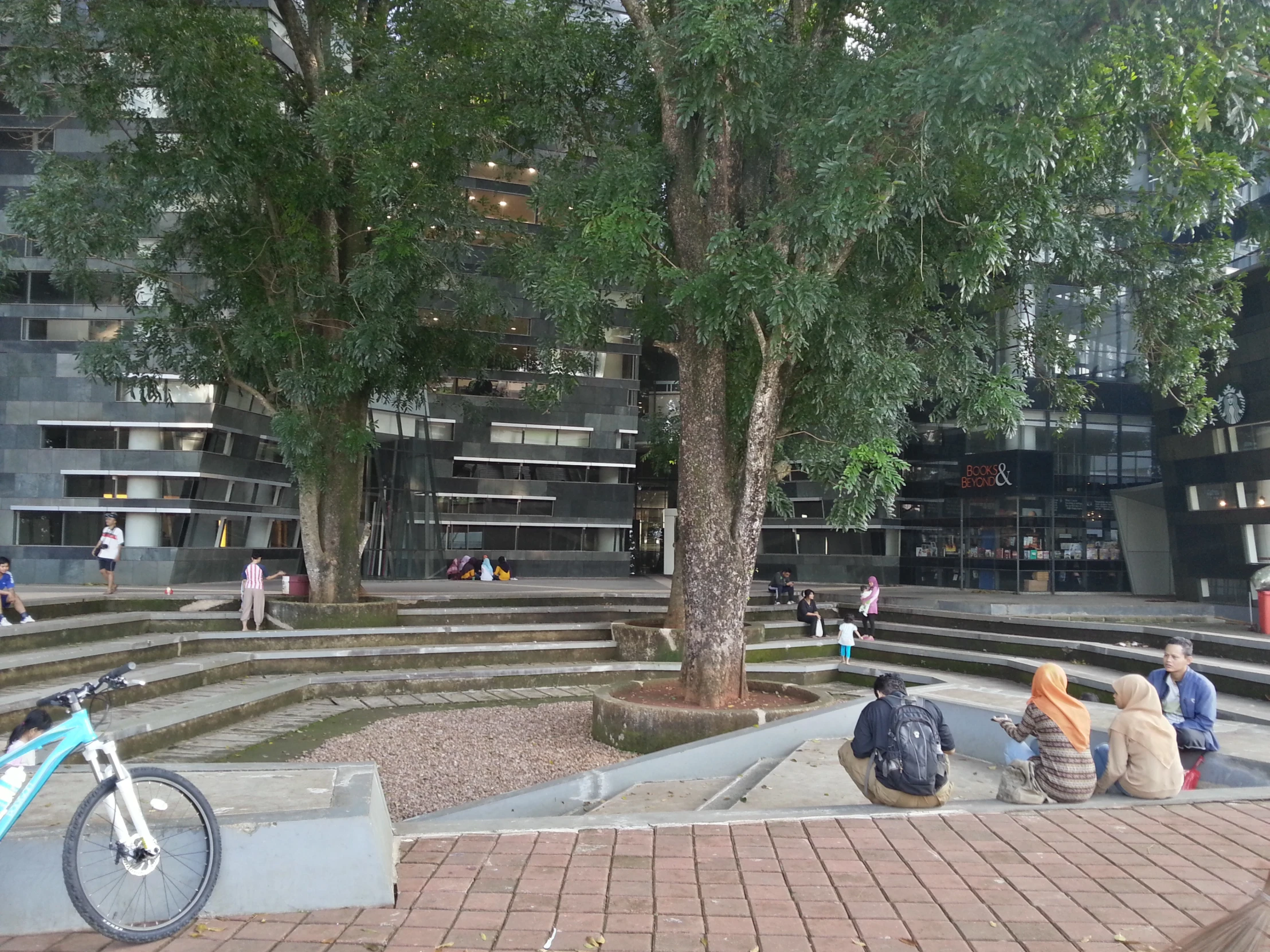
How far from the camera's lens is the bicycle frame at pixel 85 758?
4.17m

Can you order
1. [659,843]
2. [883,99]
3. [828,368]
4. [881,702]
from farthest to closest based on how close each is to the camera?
[828,368] < [883,99] < [881,702] < [659,843]

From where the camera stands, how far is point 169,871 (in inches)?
A: 171

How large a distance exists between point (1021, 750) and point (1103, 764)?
1.88ft

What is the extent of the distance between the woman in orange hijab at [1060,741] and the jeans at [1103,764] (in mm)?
282

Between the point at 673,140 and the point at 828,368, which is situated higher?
the point at 673,140

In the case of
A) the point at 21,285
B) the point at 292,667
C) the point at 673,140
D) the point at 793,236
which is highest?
the point at 21,285

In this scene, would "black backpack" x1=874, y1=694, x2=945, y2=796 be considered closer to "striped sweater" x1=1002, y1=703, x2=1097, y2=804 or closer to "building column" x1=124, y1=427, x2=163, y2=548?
"striped sweater" x1=1002, y1=703, x2=1097, y2=804

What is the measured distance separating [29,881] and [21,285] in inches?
1064

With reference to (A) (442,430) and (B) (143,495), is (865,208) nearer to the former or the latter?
(B) (143,495)

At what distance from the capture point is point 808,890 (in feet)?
16.5

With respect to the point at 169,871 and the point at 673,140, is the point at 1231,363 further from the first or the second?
the point at 169,871

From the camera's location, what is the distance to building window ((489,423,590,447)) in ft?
114

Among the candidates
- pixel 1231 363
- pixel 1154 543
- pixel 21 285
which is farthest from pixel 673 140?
pixel 1154 543

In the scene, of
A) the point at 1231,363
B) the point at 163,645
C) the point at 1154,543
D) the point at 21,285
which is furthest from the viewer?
the point at 1154,543
